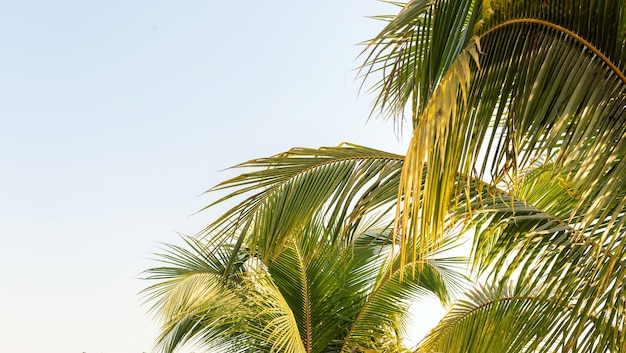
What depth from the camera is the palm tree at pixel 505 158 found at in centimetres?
188

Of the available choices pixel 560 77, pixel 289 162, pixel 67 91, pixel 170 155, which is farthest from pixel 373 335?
pixel 67 91

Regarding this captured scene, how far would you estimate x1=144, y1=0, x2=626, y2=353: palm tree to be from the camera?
6.16ft

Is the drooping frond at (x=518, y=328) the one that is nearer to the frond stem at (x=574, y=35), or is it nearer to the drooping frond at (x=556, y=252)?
the drooping frond at (x=556, y=252)

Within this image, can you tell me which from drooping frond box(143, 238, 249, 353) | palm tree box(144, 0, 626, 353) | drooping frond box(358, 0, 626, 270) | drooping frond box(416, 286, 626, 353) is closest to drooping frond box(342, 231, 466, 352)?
drooping frond box(143, 238, 249, 353)

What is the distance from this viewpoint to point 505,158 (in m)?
2.16

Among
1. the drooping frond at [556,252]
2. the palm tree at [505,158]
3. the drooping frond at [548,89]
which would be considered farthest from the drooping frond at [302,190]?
the drooping frond at [548,89]

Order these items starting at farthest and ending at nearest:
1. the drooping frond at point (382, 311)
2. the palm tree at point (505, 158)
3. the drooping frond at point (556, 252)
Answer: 1. the drooping frond at point (382, 311)
2. the drooping frond at point (556, 252)
3. the palm tree at point (505, 158)

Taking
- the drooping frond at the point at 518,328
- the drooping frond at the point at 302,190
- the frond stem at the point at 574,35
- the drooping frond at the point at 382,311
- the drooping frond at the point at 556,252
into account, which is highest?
the frond stem at the point at 574,35

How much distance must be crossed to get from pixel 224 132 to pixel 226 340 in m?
6.37

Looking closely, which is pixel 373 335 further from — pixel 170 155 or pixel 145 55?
pixel 145 55

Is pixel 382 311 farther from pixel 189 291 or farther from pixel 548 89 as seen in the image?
pixel 548 89

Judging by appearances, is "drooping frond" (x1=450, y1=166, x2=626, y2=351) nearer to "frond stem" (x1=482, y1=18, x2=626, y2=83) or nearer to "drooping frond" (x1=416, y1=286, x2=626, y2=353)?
"drooping frond" (x1=416, y1=286, x2=626, y2=353)

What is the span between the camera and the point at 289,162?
114 inches

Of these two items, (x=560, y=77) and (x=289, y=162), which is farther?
(x=289, y=162)
